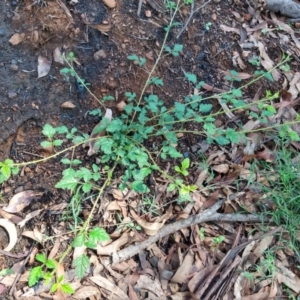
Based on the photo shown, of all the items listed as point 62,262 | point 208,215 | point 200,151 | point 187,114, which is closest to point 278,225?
point 208,215

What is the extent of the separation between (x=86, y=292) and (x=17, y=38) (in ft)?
4.23

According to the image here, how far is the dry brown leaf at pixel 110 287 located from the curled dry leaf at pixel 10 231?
0.38m

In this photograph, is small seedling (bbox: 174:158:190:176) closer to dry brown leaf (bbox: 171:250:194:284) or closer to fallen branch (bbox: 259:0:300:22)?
dry brown leaf (bbox: 171:250:194:284)

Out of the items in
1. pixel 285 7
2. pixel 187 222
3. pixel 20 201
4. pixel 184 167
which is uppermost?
pixel 285 7

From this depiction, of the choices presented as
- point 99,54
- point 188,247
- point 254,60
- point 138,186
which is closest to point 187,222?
point 188,247

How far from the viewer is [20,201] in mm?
2150

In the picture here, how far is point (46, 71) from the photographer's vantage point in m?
2.35

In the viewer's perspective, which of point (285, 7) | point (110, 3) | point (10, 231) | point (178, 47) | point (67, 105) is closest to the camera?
point (10, 231)

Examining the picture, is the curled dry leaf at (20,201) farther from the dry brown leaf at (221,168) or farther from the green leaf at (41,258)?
the dry brown leaf at (221,168)

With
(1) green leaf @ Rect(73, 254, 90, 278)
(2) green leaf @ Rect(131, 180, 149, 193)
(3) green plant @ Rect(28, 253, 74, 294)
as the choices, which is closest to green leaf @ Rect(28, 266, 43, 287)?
(3) green plant @ Rect(28, 253, 74, 294)

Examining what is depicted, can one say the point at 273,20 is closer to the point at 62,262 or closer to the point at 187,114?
the point at 187,114

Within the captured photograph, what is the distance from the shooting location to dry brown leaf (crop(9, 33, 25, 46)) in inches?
93.0

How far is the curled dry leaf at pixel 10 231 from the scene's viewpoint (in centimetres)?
208

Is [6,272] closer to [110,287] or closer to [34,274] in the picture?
[34,274]
